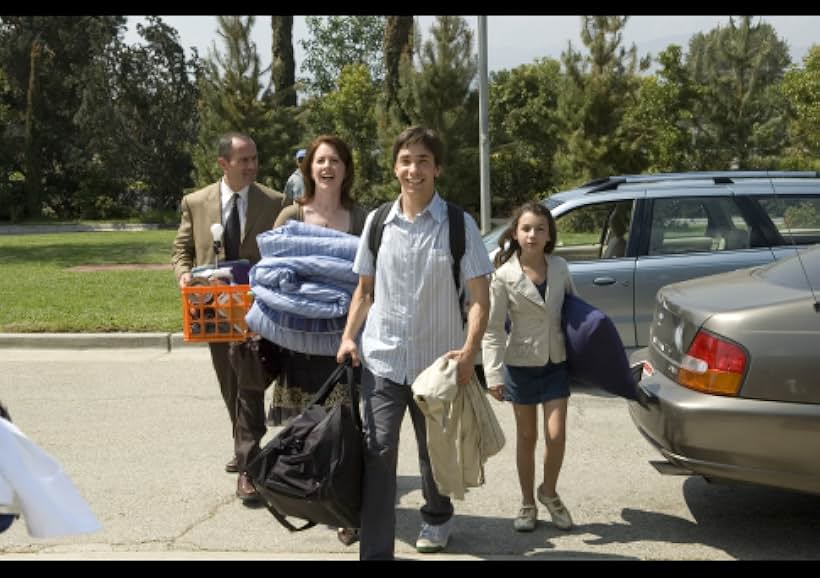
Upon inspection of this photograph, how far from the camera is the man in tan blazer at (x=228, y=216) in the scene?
554 centimetres

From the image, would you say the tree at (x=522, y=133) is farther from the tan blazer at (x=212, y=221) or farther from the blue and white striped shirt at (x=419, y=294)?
the blue and white striped shirt at (x=419, y=294)

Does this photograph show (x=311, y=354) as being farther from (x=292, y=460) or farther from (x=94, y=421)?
(x=94, y=421)

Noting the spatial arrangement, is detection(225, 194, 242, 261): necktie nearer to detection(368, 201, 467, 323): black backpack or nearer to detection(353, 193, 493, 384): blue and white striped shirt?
detection(368, 201, 467, 323): black backpack

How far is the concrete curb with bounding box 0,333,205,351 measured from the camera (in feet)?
34.5

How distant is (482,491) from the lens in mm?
5637

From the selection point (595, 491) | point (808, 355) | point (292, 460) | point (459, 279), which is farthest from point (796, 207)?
point (292, 460)

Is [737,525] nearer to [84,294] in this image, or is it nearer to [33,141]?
[84,294]

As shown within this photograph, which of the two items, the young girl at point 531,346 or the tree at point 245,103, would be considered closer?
the young girl at point 531,346

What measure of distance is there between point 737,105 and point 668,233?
22745mm

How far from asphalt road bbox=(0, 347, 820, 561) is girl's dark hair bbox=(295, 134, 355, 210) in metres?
1.58

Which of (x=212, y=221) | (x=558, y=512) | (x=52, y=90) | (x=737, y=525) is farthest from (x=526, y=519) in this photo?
(x=52, y=90)

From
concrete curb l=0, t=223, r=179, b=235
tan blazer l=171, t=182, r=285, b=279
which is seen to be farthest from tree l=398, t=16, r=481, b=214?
tan blazer l=171, t=182, r=285, b=279

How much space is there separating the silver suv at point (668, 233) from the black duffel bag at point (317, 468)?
3.95m

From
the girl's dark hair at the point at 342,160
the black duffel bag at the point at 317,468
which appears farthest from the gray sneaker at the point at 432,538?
the girl's dark hair at the point at 342,160
